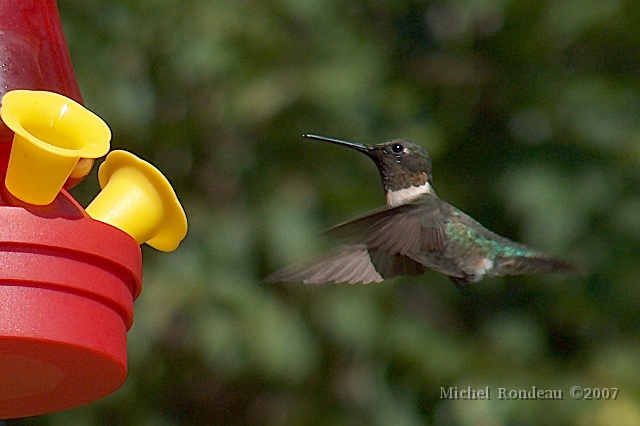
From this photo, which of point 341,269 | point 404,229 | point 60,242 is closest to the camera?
point 60,242

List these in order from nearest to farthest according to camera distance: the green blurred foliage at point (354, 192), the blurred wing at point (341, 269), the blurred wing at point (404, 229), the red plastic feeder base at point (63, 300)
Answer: the red plastic feeder base at point (63, 300)
the blurred wing at point (404, 229)
the blurred wing at point (341, 269)
the green blurred foliage at point (354, 192)

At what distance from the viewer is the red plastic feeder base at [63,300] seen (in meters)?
2.47

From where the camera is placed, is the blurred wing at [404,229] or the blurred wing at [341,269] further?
the blurred wing at [341,269]

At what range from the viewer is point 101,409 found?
4992mm

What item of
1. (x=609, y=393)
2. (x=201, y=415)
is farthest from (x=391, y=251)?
(x=201, y=415)

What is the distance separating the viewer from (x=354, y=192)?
16.3 feet

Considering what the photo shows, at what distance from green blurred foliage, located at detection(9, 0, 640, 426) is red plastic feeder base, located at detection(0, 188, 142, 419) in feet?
6.59

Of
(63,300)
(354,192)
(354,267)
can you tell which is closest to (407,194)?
(354,267)

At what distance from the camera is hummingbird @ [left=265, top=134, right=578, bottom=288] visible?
354 cm

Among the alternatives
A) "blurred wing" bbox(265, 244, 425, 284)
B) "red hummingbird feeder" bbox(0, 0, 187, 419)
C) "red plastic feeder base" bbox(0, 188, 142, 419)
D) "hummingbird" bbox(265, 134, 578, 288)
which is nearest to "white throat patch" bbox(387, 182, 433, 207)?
"hummingbird" bbox(265, 134, 578, 288)

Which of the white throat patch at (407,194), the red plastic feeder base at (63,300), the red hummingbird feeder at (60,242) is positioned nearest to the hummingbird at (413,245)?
the white throat patch at (407,194)

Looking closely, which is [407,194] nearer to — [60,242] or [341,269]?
[341,269]

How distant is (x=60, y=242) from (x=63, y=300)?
12cm

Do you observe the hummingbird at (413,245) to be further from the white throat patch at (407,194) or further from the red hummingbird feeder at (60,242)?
the red hummingbird feeder at (60,242)
